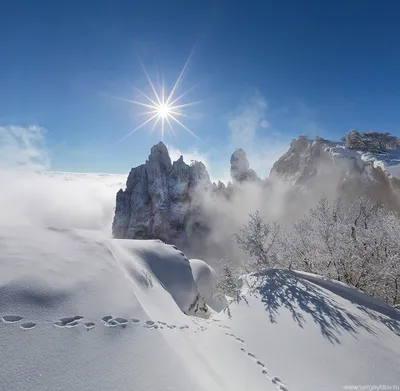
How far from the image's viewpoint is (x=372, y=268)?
1112cm

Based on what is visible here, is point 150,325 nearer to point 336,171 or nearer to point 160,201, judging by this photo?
point 336,171

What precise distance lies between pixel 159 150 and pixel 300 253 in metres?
51.6

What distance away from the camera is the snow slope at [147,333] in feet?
8.95

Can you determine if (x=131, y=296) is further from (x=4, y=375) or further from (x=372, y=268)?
(x=372, y=268)

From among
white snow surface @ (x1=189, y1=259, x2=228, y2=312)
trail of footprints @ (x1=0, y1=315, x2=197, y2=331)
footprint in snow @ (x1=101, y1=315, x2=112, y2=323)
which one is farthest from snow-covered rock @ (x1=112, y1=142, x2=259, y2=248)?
footprint in snow @ (x1=101, y1=315, x2=112, y2=323)

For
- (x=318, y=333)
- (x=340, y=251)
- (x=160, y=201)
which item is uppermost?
(x=160, y=201)

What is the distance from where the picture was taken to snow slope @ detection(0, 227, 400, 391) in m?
2.73

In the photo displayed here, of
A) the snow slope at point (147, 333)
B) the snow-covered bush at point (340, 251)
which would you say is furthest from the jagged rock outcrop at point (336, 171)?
the snow slope at point (147, 333)

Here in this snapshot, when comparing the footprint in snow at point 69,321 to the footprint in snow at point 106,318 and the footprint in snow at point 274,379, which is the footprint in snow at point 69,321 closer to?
the footprint in snow at point 106,318

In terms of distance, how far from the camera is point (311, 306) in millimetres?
7121

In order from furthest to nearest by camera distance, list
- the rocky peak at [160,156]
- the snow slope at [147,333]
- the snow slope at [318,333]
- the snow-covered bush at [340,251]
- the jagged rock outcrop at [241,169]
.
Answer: the jagged rock outcrop at [241,169] → the rocky peak at [160,156] → the snow-covered bush at [340,251] → the snow slope at [318,333] → the snow slope at [147,333]

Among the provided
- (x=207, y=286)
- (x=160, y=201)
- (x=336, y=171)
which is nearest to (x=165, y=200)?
(x=160, y=201)

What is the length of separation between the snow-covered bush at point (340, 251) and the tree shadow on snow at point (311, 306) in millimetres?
3382

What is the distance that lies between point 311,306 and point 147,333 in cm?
584
